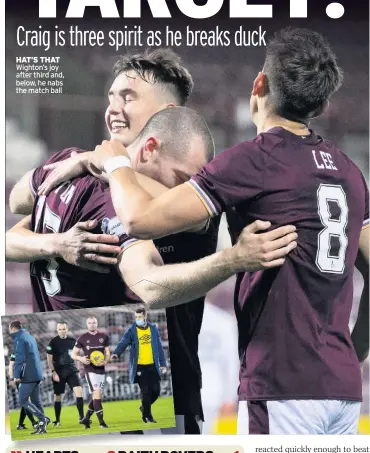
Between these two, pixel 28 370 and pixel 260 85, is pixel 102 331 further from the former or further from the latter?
pixel 260 85

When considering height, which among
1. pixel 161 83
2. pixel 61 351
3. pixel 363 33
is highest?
pixel 363 33

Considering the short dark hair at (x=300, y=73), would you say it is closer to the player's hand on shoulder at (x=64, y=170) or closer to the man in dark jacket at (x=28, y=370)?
the player's hand on shoulder at (x=64, y=170)

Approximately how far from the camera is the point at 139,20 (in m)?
3.54

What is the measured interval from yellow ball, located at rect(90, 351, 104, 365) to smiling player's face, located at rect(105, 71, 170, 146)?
3.36 ft

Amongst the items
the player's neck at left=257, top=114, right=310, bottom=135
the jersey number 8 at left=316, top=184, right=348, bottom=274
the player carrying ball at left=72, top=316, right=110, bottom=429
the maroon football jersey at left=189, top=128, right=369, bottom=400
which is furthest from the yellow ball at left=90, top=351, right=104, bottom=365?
the player's neck at left=257, top=114, right=310, bottom=135

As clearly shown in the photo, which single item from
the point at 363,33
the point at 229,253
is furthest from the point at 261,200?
the point at 363,33

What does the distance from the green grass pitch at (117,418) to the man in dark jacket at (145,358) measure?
30 millimetres

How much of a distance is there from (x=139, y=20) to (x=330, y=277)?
5.13 feet

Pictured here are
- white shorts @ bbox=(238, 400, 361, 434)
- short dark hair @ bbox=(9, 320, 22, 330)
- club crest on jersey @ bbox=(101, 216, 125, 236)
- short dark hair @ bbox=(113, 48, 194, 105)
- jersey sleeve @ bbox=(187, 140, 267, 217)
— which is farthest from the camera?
short dark hair @ bbox=(113, 48, 194, 105)

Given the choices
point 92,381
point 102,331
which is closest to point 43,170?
point 102,331

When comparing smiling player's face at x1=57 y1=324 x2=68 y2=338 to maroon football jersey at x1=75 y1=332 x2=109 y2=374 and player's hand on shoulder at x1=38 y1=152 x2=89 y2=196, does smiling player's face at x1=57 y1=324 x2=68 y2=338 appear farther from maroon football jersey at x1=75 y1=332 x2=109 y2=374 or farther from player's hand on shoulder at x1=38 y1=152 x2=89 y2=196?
player's hand on shoulder at x1=38 y1=152 x2=89 y2=196

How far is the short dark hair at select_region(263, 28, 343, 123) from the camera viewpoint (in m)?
3.27

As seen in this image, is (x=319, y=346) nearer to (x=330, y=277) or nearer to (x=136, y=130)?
(x=330, y=277)

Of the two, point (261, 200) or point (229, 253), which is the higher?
point (261, 200)
